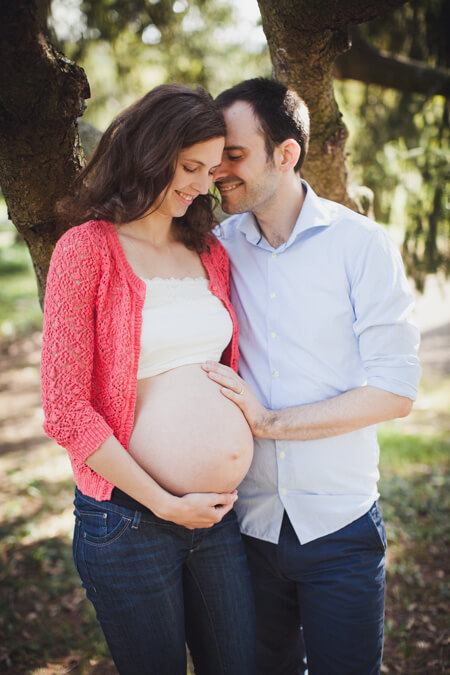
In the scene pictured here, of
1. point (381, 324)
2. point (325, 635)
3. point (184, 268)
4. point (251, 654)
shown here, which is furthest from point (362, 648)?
point (184, 268)

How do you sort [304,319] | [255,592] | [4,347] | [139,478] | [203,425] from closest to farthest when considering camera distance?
[139,478] < [203,425] < [304,319] < [255,592] < [4,347]

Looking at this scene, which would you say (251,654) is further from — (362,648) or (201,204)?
(201,204)

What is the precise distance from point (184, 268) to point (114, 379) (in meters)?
0.55

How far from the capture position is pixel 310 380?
6.53 ft

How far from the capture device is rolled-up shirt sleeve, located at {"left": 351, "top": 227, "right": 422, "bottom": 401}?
185cm

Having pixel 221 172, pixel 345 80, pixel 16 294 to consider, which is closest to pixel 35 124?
pixel 221 172

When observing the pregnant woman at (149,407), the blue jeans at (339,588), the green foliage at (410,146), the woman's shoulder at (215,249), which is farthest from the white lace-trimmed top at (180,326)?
the green foliage at (410,146)

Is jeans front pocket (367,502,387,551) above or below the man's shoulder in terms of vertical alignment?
below

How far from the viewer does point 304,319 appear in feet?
6.51

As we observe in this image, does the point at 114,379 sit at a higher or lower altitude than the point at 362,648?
higher

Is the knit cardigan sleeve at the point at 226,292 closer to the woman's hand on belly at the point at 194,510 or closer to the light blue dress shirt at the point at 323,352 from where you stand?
the light blue dress shirt at the point at 323,352

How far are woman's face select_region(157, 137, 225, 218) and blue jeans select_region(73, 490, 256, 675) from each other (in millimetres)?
1039

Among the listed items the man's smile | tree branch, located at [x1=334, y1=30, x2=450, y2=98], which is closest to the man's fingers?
the man's smile

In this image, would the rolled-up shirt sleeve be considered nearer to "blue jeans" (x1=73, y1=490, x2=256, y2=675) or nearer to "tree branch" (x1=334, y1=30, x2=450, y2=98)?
"blue jeans" (x1=73, y1=490, x2=256, y2=675)
